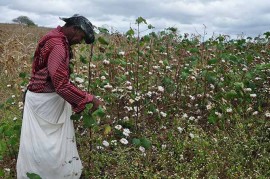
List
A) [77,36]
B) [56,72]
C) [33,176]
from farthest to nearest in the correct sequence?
Result: [77,36], [33,176], [56,72]

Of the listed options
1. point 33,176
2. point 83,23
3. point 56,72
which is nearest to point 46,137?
point 33,176

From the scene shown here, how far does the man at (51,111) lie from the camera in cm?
354

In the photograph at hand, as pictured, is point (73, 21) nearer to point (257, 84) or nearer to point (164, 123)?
point (164, 123)

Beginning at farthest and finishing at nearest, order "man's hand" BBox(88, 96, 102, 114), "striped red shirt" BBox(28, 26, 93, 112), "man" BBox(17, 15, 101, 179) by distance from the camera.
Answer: "man's hand" BBox(88, 96, 102, 114) < "man" BBox(17, 15, 101, 179) < "striped red shirt" BBox(28, 26, 93, 112)

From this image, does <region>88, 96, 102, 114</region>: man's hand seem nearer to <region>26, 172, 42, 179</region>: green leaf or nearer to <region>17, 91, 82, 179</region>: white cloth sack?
<region>17, 91, 82, 179</region>: white cloth sack

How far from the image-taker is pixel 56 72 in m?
3.36

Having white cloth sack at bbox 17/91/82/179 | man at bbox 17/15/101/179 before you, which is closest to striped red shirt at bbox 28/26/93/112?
man at bbox 17/15/101/179

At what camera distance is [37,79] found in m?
3.68

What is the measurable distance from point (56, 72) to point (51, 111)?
48cm

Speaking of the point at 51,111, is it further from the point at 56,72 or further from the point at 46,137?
the point at 56,72

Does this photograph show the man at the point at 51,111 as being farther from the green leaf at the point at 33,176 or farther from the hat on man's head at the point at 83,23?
the green leaf at the point at 33,176

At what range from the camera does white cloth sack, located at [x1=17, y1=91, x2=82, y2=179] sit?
3.68m

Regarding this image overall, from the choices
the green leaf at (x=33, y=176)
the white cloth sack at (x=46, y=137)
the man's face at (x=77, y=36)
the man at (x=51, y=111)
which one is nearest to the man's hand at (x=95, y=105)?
the man at (x=51, y=111)

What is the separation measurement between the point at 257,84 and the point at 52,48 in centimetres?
368
